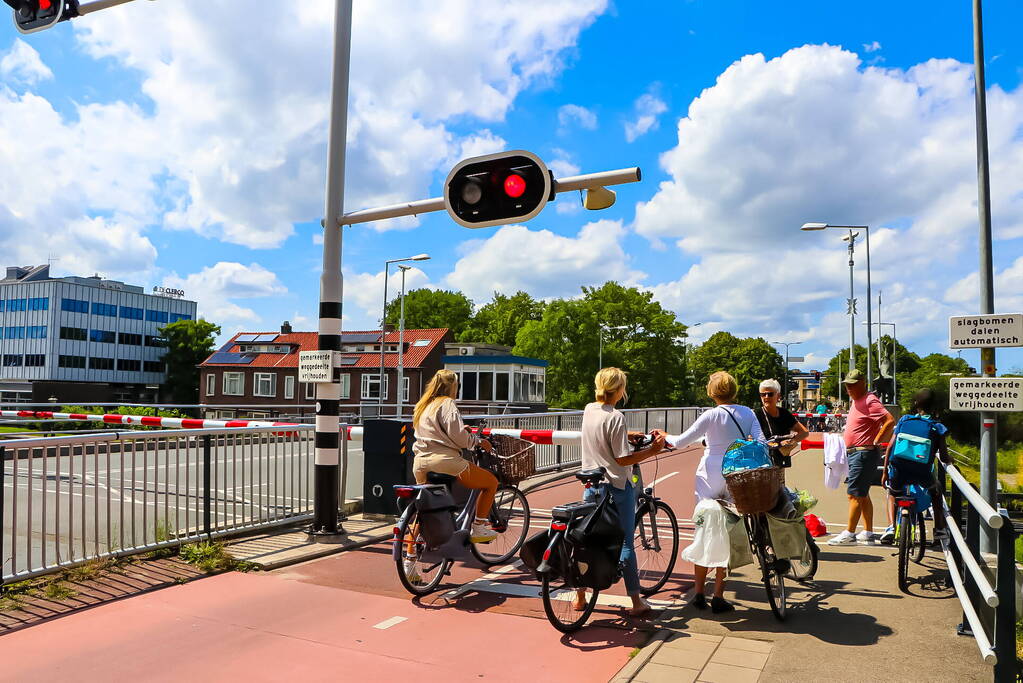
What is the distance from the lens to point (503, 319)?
82.6 meters

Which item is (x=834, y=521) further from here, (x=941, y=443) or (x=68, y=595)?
(x=68, y=595)

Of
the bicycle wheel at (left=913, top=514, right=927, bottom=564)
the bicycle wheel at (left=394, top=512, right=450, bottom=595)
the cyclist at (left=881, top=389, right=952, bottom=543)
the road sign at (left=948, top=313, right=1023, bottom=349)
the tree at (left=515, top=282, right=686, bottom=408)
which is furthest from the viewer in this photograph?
the tree at (left=515, top=282, right=686, bottom=408)

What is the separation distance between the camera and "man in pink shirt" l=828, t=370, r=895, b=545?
25.6 ft

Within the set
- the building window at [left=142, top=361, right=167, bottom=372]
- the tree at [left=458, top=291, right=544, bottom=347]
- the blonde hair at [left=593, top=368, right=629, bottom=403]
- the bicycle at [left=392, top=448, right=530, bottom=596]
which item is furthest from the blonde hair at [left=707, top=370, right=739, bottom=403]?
the building window at [left=142, top=361, right=167, bottom=372]

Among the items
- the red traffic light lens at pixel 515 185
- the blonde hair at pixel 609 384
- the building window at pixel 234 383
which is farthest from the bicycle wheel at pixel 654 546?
the building window at pixel 234 383

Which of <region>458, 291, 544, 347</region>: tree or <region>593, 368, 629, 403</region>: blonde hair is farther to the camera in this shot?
<region>458, 291, 544, 347</region>: tree

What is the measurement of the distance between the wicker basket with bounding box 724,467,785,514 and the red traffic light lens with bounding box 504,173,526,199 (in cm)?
319

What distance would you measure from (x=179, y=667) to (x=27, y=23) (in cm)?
553

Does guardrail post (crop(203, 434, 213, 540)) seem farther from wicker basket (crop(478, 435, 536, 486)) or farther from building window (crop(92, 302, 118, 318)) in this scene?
building window (crop(92, 302, 118, 318))

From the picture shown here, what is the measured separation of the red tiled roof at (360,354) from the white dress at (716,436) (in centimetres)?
4521

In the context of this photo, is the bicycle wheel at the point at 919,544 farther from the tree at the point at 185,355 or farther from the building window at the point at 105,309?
the building window at the point at 105,309

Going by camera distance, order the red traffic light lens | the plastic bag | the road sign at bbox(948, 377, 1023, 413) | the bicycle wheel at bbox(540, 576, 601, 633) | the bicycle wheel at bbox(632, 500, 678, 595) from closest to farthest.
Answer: the bicycle wheel at bbox(540, 576, 601, 633)
the plastic bag
the bicycle wheel at bbox(632, 500, 678, 595)
the red traffic light lens
the road sign at bbox(948, 377, 1023, 413)

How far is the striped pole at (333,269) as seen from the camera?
776cm

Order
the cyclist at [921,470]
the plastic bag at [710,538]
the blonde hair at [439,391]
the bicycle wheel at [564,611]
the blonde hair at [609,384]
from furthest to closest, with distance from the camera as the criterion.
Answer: the cyclist at [921,470]
the blonde hair at [439,391]
the blonde hair at [609,384]
the plastic bag at [710,538]
the bicycle wheel at [564,611]
